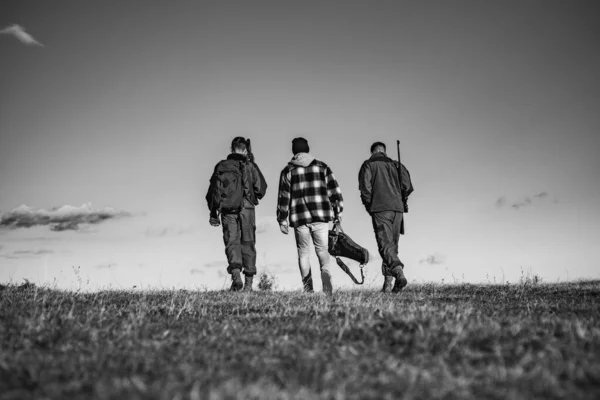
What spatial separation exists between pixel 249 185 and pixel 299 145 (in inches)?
66.2

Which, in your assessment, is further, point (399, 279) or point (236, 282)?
point (236, 282)

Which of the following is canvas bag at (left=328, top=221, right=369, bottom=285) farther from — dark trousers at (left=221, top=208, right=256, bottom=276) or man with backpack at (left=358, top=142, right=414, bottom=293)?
dark trousers at (left=221, top=208, right=256, bottom=276)

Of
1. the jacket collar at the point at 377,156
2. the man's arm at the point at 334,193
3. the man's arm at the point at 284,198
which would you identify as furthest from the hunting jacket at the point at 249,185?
the jacket collar at the point at 377,156

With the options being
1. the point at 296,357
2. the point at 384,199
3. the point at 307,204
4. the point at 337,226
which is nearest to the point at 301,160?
the point at 307,204

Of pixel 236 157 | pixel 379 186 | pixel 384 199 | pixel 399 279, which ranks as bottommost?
pixel 399 279

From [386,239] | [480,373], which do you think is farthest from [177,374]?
[386,239]

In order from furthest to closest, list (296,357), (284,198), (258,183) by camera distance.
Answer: (258,183) < (284,198) < (296,357)

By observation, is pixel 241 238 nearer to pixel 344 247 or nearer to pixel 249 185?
pixel 249 185

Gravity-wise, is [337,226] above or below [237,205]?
below

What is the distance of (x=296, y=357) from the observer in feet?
11.0

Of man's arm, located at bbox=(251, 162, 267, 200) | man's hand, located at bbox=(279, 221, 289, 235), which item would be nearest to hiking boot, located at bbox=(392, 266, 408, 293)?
man's hand, located at bbox=(279, 221, 289, 235)

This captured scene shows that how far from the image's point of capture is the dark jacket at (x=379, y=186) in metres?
9.76

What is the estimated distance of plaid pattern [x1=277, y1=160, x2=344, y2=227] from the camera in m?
8.78

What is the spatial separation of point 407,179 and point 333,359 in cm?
745
